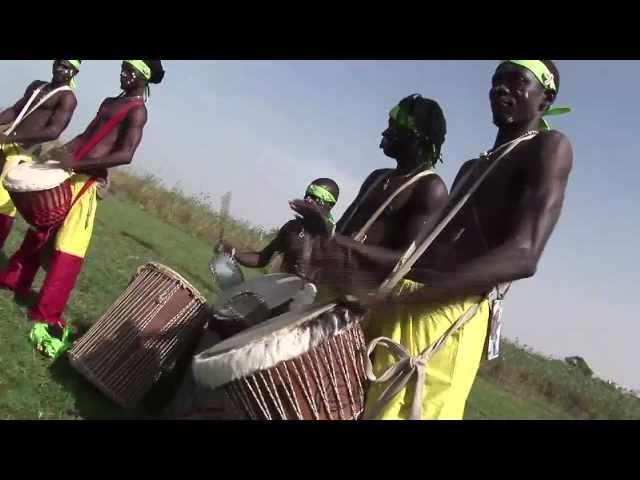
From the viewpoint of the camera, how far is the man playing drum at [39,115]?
639 centimetres

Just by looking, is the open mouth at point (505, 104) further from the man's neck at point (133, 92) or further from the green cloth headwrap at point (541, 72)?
the man's neck at point (133, 92)

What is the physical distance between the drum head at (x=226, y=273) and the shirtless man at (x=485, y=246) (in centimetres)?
193

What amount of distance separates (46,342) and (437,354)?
3.59 metres

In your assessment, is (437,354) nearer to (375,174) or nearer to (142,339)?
(375,174)

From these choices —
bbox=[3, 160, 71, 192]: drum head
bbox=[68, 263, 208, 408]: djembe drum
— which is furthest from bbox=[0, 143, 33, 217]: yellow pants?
bbox=[68, 263, 208, 408]: djembe drum

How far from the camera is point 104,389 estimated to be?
16.9 ft

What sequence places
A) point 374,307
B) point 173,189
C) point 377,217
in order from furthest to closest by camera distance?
point 173,189 < point 377,217 < point 374,307

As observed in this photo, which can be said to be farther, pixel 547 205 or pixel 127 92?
pixel 127 92

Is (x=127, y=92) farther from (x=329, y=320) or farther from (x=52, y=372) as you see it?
(x=329, y=320)

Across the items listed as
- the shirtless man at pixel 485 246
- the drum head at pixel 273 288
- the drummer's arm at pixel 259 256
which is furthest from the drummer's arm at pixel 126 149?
the shirtless man at pixel 485 246

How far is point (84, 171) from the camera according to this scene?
5.51 m

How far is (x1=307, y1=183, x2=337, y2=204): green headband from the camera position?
22.8 feet

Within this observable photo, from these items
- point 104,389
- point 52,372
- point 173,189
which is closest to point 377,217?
point 104,389

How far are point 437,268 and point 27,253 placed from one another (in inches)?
167
